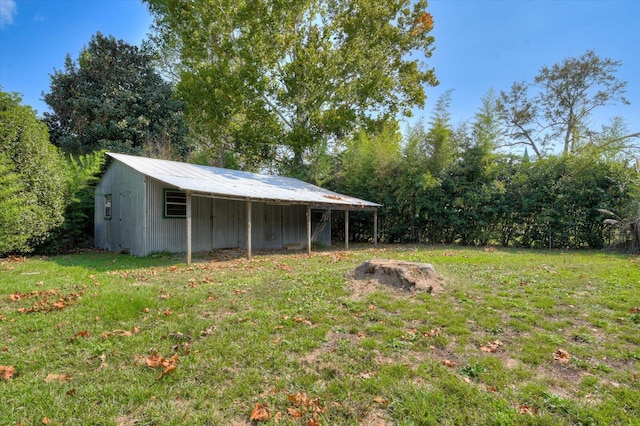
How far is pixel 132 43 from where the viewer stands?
804 inches

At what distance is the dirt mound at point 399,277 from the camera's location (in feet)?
17.6

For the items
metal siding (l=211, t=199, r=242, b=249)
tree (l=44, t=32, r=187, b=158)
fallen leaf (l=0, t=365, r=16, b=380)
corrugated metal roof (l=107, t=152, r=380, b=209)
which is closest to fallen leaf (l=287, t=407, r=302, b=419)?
fallen leaf (l=0, t=365, r=16, b=380)

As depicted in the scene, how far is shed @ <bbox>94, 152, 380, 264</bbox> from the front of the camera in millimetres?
10008

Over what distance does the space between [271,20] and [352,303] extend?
59.6 feet

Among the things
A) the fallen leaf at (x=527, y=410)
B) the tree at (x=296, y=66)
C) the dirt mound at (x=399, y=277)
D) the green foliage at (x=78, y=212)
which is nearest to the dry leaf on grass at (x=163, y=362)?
the fallen leaf at (x=527, y=410)

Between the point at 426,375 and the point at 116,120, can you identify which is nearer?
the point at 426,375

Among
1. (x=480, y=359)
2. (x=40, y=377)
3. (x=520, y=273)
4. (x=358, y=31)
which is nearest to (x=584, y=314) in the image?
(x=480, y=359)

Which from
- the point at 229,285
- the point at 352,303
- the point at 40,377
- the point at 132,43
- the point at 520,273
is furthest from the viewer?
the point at 132,43

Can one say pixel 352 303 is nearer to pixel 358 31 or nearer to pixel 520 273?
pixel 520 273

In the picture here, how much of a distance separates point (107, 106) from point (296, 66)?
10309 millimetres

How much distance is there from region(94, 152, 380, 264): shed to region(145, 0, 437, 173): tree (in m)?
7.41

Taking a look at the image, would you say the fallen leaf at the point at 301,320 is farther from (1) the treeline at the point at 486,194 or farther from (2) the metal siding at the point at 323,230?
(2) the metal siding at the point at 323,230

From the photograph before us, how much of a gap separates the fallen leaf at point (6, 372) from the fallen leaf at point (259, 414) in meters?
2.22

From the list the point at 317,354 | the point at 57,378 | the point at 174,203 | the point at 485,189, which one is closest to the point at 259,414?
the point at 317,354
